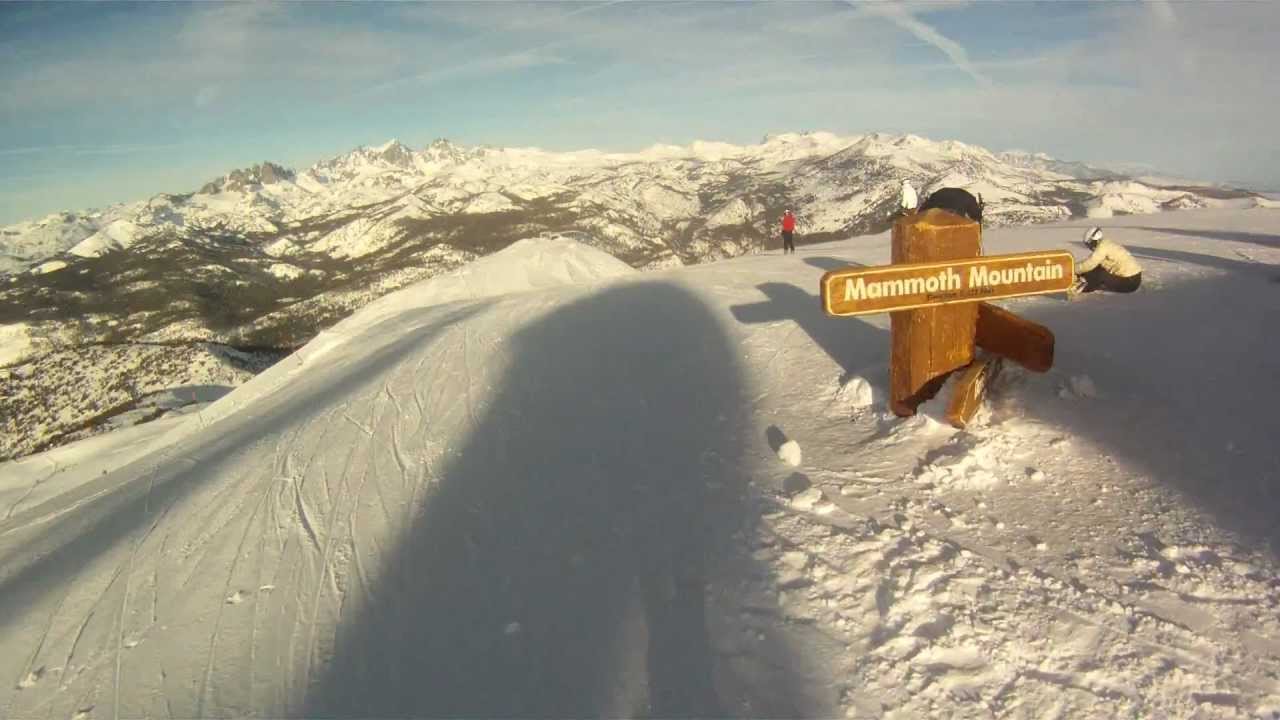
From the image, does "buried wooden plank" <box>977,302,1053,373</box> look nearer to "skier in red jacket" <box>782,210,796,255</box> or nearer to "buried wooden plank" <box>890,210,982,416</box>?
"buried wooden plank" <box>890,210,982,416</box>

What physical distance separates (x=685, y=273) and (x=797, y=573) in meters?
9.98

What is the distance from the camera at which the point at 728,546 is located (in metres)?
4.38

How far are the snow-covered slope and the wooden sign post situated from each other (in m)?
0.44

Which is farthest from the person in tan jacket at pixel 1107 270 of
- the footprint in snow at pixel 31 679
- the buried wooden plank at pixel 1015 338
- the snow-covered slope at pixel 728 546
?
the footprint in snow at pixel 31 679

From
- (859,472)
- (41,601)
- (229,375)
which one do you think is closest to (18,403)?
(229,375)

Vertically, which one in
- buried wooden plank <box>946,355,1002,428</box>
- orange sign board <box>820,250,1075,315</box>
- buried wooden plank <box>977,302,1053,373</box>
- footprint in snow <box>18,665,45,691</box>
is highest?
orange sign board <box>820,250,1075,315</box>

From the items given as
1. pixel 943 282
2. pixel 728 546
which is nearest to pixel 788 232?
pixel 943 282

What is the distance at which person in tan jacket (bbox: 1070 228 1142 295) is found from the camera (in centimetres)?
743

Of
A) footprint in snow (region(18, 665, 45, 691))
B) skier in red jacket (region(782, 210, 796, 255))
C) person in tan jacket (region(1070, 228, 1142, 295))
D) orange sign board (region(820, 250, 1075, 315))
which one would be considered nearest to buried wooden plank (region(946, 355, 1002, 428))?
orange sign board (region(820, 250, 1075, 315))

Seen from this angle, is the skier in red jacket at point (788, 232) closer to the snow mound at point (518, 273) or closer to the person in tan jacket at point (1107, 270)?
the snow mound at point (518, 273)

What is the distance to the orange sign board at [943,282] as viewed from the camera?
464 cm

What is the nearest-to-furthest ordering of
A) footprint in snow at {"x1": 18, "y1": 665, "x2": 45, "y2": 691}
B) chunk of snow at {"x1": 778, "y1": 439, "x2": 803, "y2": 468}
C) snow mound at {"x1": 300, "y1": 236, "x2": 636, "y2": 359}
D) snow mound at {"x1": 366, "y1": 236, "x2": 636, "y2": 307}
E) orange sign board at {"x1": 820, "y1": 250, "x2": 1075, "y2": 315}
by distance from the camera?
1. orange sign board at {"x1": 820, "y1": 250, "x2": 1075, "y2": 315}
2. chunk of snow at {"x1": 778, "y1": 439, "x2": 803, "y2": 468}
3. footprint in snow at {"x1": 18, "y1": 665, "x2": 45, "y2": 691}
4. snow mound at {"x1": 300, "y1": 236, "x2": 636, "y2": 359}
5. snow mound at {"x1": 366, "y1": 236, "x2": 636, "y2": 307}

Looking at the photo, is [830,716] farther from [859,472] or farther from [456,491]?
A: [456,491]

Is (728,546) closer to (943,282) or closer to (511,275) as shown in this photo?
(943,282)
